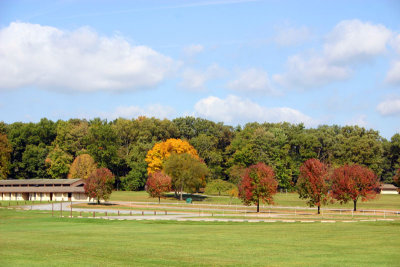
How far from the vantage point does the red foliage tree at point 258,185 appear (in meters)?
75.4

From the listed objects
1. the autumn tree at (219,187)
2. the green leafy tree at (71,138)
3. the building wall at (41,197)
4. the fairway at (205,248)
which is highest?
the green leafy tree at (71,138)

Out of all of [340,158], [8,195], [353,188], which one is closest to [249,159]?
[340,158]

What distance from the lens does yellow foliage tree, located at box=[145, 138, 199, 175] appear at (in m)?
129

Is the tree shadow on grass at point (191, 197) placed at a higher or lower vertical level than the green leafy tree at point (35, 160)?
lower

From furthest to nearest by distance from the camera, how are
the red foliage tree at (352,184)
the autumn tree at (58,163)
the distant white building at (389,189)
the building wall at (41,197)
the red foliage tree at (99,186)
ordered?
the distant white building at (389,189) → the autumn tree at (58,163) → the building wall at (41,197) → the red foliage tree at (99,186) → the red foliage tree at (352,184)

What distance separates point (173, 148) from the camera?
129 metres

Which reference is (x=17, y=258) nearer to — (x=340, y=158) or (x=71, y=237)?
(x=71, y=237)

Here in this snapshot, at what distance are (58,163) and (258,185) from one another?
83421 millimetres

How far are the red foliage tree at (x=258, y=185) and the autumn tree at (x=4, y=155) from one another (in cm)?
9067

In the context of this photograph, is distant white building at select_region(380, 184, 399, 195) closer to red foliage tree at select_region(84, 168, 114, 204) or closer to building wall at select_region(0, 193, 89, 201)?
red foliage tree at select_region(84, 168, 114, 204)

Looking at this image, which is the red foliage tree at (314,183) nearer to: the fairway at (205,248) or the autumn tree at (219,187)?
the fairway at (205,248)

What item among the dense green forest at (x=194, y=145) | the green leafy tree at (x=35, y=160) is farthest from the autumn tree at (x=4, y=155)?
the green leafy tree at (x=35, y=160)

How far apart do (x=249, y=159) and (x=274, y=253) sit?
102m

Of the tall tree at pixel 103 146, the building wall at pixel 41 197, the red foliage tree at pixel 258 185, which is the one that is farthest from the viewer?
the tall tree at pixel 103 146
